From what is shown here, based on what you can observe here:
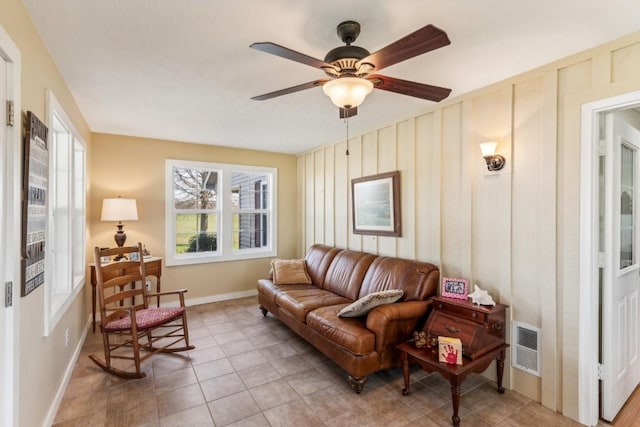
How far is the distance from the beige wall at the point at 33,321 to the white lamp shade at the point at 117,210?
5.24ft

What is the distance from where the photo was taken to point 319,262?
4172 mm

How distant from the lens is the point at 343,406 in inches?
88.6

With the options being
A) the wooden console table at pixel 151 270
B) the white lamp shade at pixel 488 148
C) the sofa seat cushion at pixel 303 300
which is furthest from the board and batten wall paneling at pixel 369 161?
the wooden console table at pixel 151 270

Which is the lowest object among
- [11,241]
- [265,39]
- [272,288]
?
[272,288]

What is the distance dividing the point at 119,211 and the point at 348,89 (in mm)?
3363

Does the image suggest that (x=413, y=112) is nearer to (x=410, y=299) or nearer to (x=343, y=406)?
(x=410, y=299)

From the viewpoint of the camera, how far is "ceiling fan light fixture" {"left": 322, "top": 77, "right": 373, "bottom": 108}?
1671 mm

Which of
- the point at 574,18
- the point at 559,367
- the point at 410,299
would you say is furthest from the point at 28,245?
the point at 559,367

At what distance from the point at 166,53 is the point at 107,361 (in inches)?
100

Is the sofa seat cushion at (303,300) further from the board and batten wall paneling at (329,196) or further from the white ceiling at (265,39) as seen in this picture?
the white ceiling at (265,39)

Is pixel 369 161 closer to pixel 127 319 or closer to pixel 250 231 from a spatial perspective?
pixel 250 231

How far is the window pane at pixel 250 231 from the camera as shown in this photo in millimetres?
5105

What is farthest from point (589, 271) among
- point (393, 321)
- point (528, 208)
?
point (393, 321)

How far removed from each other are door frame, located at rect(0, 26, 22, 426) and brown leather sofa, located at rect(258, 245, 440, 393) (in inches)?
76.1
